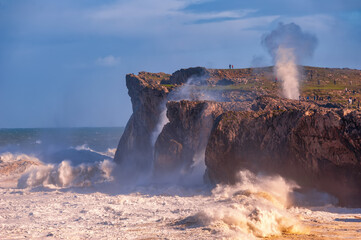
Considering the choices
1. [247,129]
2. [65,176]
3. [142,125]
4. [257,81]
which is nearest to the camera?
[247,129]

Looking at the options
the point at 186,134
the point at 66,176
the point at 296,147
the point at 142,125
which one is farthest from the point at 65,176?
the point at 296,147

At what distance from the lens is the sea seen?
1456 centimetres

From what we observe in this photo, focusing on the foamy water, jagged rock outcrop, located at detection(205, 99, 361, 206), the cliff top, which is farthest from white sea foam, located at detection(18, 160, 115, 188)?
jagged rock outcrop, located at detection(205, 99, 361, 206)

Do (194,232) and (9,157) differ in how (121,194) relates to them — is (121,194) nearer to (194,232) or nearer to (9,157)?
(194,232)

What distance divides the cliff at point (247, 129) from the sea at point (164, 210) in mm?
931

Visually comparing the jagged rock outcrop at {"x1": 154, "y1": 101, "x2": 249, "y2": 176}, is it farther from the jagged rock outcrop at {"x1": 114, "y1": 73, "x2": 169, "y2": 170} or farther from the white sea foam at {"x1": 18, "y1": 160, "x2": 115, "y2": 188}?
the white sea foam at {"x1": 18, "y1": 160, "x2": 115, "y2": 188}

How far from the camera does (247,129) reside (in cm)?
2288

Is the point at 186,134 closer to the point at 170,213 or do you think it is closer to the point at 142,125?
the point at 142,125

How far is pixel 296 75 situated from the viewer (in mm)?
35875

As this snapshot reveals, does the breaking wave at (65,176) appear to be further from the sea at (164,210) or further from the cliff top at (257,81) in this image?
the cliff top at (257,81)

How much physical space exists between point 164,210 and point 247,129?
631cm

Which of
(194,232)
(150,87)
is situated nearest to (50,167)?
(150,87)

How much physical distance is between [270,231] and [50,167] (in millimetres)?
21458

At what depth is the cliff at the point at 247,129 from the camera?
19.4m
